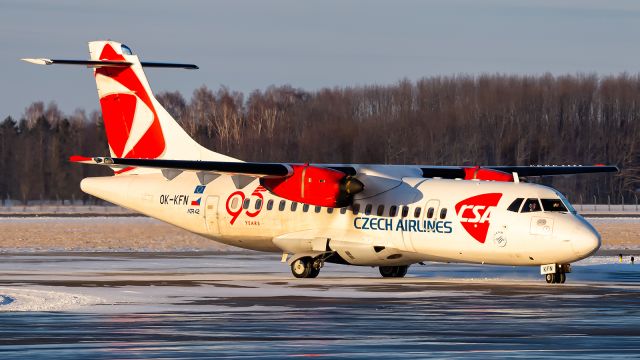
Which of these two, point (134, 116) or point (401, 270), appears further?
point (134, 116)

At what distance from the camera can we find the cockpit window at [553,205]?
26.6m

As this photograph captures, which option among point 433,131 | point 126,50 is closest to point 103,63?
point 126,50

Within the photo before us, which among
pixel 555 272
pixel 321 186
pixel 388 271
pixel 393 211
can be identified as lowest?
pixel 388 271

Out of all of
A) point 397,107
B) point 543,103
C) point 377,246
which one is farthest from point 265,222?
point 543,103

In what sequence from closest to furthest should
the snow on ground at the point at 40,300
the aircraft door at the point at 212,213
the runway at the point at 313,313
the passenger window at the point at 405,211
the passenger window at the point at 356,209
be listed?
the runway at the point at 313,313
the snow on ground at the point at 40,300
the passenger window at the point at 405,211
the passenger window at the point at 356,209
the aircraft door at the point at 212,213

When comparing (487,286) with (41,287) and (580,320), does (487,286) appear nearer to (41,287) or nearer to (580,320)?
(580,320)

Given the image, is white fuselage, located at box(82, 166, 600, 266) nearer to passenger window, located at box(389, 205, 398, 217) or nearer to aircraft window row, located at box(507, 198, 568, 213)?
passenger window, located at box(389, 205, 398, 217)

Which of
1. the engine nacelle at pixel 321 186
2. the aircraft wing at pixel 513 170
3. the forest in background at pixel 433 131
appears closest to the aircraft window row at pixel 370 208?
the engine nacelle at pixel 321 186

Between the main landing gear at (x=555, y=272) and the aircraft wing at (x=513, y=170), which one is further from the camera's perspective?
the aircraft wing at (x=513, y=170)

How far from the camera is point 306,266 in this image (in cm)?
2966

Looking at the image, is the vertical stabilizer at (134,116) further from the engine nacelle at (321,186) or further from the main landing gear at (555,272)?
the main landing gear at (555,272)

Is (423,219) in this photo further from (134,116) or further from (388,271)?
(134,116)

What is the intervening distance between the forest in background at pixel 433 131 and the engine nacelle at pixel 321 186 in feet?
189

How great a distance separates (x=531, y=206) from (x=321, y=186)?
16.6 feet
